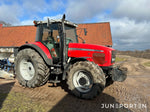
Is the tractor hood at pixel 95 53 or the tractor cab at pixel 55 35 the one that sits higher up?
the tractor cab at pixel 55 35

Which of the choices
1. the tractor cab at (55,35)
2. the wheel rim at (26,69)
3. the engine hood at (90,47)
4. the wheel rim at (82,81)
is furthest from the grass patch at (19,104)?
the engine hood at (90,47)

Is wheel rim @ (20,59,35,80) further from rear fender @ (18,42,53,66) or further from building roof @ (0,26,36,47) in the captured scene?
building roof @ (0,26,36,47)

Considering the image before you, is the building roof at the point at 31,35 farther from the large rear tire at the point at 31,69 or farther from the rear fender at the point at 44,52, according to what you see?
the large rear tire at the point at 31,69

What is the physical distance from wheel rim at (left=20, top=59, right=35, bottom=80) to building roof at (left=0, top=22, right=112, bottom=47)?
27.7ft

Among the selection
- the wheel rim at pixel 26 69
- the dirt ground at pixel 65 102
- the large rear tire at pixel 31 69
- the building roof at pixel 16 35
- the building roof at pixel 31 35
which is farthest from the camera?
the building roof at pixel 16 35

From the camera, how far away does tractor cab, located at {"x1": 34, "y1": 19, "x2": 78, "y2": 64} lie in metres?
3.79

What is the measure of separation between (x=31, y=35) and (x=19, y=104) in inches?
487

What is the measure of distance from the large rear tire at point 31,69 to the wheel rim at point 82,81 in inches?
43.0

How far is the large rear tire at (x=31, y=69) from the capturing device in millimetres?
3709

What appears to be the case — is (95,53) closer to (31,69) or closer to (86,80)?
(86,80)

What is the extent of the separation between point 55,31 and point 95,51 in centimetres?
155

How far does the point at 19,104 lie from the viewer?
280 cm

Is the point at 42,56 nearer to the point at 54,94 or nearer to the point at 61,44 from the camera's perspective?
the point at 61,44

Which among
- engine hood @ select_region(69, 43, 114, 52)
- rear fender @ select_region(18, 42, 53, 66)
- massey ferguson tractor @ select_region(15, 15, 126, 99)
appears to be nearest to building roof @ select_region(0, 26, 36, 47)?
massey ferguson tractor @ select_region(15, 15, 126, 99)
